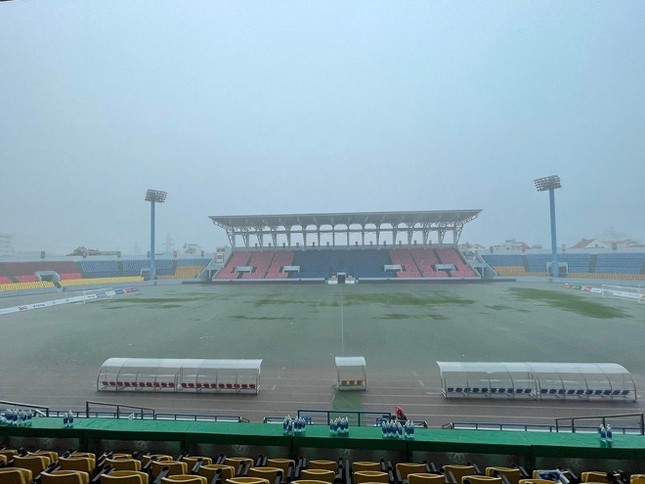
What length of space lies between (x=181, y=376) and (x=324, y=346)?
6878mm

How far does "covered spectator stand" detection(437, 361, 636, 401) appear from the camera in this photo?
10664mm

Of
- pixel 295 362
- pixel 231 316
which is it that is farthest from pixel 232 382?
pixel 231 316

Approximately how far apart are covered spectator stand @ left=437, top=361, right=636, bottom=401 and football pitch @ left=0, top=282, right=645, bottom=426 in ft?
0.86

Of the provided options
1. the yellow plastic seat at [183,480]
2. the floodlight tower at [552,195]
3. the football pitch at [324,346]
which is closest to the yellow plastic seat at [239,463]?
the yellow plastic seat at [183,480]

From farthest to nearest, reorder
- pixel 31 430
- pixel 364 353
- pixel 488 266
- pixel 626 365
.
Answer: pixel 488 266, pixel 364 353, pixel 626 365, pixel 31 430

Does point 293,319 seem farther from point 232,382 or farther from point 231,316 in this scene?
point 232,382

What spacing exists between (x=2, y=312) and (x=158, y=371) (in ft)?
83.5

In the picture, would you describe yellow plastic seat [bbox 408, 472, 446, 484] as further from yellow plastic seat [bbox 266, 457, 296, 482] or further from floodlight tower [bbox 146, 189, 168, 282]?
floodlight tower [bbox 146, 189, 168, 282]

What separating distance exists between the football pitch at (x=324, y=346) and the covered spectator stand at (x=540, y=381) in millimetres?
263

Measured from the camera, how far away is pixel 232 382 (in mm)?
11391

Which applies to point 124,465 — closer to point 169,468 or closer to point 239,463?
point 169,468

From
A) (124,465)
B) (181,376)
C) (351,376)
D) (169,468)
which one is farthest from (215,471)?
(181,376)

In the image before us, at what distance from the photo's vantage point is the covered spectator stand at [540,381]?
1066 cm

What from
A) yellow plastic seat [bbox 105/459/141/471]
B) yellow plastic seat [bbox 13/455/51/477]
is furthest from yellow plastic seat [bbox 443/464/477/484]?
yellow plastic seat [bbox 13/455/51/477]
